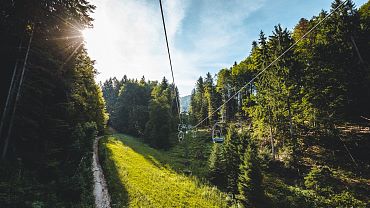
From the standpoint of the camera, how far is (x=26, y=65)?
1394cm

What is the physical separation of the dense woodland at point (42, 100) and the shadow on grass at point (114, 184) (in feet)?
6.67

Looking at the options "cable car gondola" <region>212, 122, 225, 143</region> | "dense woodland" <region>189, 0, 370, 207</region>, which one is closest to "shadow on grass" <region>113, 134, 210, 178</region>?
"cable car gondola" <region>212, 122, 225, 143</region>

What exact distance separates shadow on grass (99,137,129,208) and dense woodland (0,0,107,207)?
2.03m

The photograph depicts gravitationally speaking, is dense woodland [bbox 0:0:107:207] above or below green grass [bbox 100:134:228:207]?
above

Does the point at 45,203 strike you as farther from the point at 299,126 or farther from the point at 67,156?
the point at 299,126

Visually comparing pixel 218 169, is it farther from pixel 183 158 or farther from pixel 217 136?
pixel 183 158

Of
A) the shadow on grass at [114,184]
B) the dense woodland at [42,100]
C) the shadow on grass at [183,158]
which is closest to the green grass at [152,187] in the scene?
the shadow on grass at [114,184]

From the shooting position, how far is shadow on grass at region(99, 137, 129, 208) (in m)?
17.8

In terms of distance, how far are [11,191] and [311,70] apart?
108 ft

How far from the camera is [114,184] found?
21156 mm

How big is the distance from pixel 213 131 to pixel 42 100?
58.4 feet

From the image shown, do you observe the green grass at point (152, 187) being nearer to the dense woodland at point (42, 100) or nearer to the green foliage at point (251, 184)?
the green foliage at point (251, 184)

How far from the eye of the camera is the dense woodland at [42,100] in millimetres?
13195

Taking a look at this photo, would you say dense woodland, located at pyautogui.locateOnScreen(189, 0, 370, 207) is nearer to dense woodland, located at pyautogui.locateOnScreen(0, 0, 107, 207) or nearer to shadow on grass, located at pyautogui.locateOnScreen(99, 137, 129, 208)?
shadow on grass, located at pyautogui.locateOnScreen(99, 137, 129, 208)
